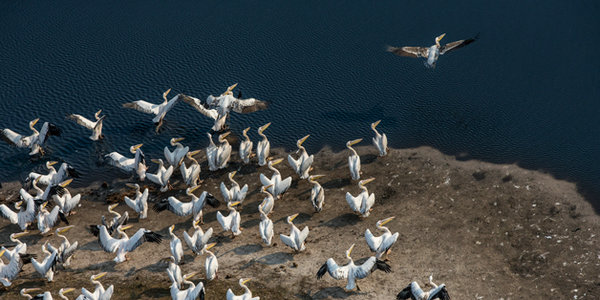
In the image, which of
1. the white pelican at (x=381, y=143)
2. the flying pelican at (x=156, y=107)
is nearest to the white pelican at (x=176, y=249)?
the flying pelican at (x=156, y=107)

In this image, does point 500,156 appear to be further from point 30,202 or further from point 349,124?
point 30,202

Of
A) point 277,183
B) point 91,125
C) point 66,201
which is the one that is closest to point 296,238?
point 277,183

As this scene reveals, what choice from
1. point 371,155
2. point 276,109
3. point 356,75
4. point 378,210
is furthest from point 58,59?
point 378,210

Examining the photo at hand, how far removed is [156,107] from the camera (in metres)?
38.8

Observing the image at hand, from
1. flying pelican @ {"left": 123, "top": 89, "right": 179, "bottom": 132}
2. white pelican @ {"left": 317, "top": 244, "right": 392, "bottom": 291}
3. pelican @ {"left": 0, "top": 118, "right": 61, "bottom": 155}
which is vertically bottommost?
white pelican @ {"left": 317, "top": 244, "right": 392, "bottom": 291}

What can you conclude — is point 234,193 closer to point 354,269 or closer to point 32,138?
point 354,269

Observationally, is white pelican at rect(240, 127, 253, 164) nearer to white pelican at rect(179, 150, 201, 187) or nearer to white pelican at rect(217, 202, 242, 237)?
white pelican at rect(179, 150, 201, 187)

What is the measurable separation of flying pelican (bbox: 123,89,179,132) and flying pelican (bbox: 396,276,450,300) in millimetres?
18508

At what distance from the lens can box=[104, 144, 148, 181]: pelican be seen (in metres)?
34.5

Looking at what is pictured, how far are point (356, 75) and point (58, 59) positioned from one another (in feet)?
63.5

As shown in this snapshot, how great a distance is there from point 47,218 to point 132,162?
5384mm

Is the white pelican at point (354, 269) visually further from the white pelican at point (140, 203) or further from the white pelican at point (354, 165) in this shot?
the white pelican at point (140, 203)

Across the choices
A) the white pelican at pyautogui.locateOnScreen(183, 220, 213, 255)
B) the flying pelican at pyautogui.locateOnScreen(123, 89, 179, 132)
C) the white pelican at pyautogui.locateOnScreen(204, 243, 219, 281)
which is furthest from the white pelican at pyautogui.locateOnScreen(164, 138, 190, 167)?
the white pelican at pyautogui.locateOnScreen(204, 243, 219, 281)

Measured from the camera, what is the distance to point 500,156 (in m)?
35.1
